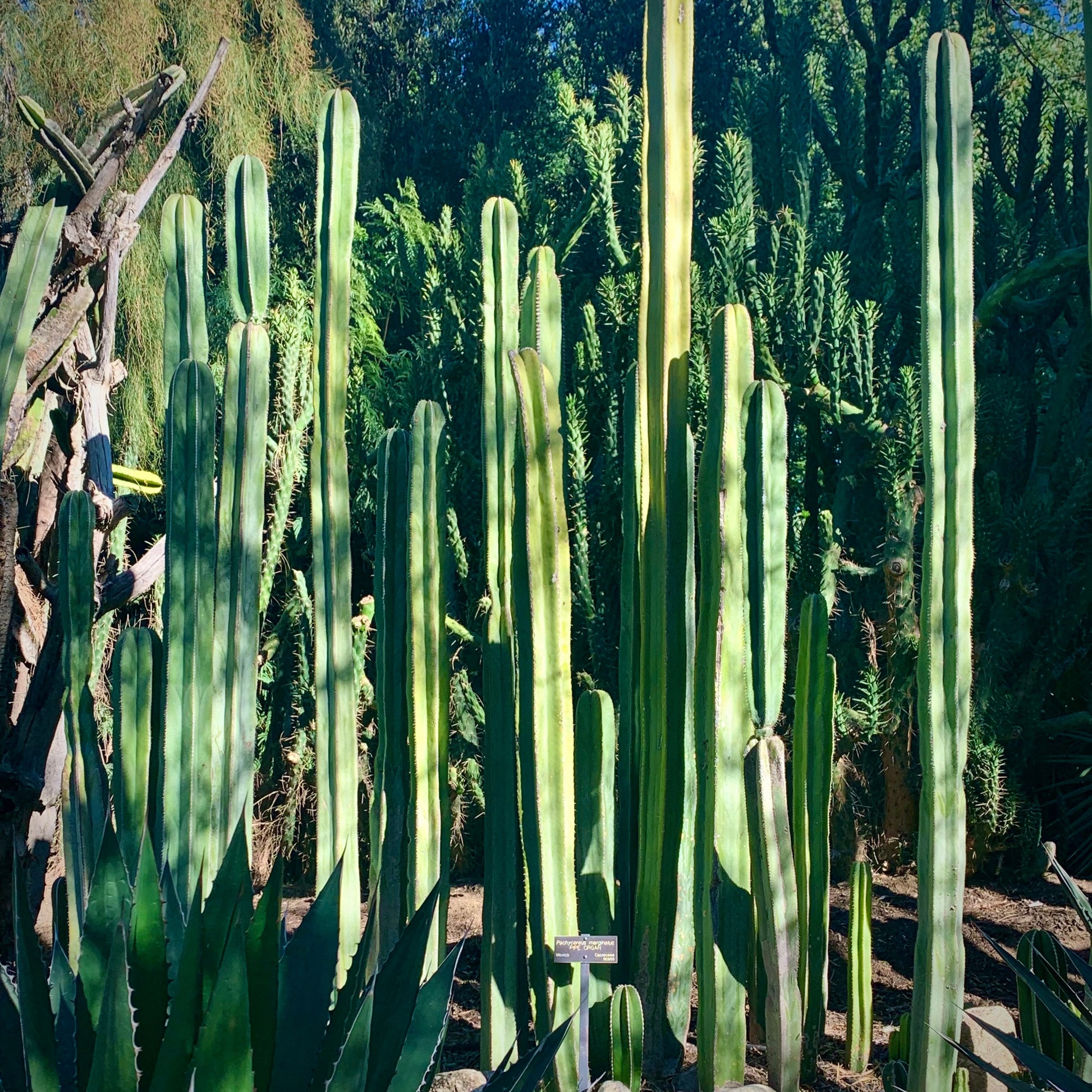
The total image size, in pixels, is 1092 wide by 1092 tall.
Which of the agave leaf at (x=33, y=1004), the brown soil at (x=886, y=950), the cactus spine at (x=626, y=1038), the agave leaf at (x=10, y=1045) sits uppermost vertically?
the agave leaf at (x=33, y=1004)

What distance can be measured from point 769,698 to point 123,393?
3891 millimetres

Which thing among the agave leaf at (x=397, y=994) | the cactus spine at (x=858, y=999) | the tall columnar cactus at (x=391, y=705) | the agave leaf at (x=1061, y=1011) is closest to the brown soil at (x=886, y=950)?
the cactus spine at (x=858, y=999)

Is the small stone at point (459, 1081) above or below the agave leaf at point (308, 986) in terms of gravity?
below

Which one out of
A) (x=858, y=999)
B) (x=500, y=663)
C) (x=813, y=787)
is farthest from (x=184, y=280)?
(x=858, y=999)

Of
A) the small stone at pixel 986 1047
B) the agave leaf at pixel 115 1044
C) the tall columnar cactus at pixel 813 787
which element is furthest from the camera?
the tall columnar cactus at pixel 813 787

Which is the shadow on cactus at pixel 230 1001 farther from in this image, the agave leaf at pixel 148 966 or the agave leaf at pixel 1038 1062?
the agave leaf at pixel 1038 1062

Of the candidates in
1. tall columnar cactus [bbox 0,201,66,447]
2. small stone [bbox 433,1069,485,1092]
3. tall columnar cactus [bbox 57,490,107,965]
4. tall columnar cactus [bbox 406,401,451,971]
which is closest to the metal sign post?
small stone [bbox 433,1069,485,1092]

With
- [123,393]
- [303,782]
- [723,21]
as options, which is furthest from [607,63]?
[303,782]

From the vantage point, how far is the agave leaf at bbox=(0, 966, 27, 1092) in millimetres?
1382

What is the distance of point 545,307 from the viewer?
105 inches

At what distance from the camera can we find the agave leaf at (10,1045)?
1.38 m

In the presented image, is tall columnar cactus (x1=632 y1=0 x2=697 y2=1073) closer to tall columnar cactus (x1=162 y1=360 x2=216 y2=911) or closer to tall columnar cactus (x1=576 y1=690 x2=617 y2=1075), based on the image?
tall columnar cactus (x1=576 y1=690 x2=617 y2=1075)

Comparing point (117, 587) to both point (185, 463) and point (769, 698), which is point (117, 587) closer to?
point (185, 463)

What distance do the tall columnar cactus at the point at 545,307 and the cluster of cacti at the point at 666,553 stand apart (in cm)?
28
